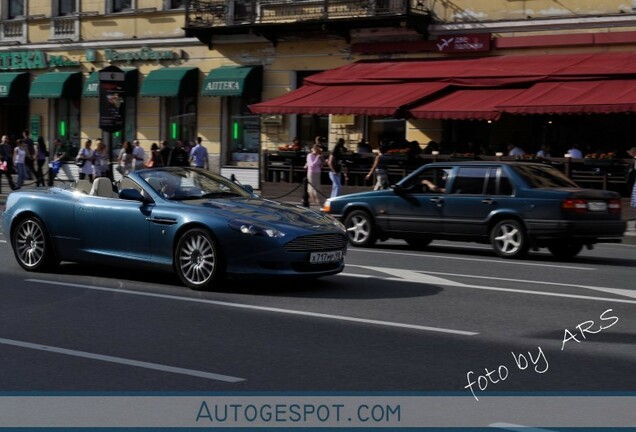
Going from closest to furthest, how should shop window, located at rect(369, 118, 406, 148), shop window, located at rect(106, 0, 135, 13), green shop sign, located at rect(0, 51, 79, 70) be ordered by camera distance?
shop window, located at rect(369, 118, 406, 148) → shop window, located at rect(106, 0, 135, 13) → green shop sign, located at rect(0, 51, 79, 70)

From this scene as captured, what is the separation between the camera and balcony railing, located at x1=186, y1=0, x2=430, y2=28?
97.0 feet

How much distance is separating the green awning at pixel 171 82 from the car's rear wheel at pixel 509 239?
755 inches

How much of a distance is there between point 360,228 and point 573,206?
3.74 meters

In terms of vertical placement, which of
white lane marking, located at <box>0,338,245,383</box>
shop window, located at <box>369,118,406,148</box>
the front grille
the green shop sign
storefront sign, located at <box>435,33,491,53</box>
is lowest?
white lane marking, located at <box>0,338,245,383</box>

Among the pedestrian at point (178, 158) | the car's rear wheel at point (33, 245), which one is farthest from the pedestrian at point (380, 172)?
the car's rear wheel at point (33, 245)

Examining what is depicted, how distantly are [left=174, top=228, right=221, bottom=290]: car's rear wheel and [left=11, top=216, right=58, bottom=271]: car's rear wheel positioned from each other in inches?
83.9

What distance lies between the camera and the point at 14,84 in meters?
38.4

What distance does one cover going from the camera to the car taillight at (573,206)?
15828mm

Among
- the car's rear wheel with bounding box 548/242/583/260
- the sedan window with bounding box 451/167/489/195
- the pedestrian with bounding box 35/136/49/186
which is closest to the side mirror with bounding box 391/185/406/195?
the sedan window with bounding box 451/167/489/195

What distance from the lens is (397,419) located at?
6383mm

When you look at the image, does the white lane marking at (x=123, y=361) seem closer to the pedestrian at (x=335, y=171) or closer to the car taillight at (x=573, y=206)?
the car taillight at (x=573, y=206)

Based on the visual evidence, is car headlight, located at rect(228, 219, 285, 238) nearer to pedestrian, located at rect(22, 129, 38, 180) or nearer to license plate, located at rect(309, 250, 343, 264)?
license plate, located at rect(309, 250, 343, 264)

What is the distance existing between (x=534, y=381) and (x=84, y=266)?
789 cm

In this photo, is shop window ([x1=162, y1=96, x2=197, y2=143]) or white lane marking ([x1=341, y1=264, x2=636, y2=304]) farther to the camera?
shop window ([x1=162, y1=96, x2=197, y2=143])
